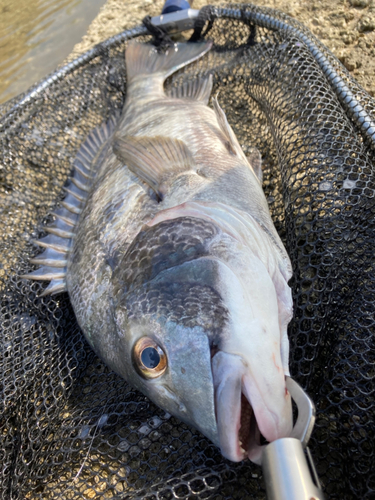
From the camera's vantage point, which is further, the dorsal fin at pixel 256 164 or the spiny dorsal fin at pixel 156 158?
the dorsal fin at pixel 256 164

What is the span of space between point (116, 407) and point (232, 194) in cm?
155

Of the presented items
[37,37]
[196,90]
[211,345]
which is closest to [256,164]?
[196,90]

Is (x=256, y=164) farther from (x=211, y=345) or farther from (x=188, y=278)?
(x=211, y=345)

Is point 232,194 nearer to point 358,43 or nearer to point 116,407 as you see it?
point 116,407

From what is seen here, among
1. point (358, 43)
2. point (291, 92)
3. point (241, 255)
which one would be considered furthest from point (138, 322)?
point (358, 43)

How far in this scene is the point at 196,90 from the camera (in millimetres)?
3363

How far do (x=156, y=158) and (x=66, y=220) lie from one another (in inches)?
38.3

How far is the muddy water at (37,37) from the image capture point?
608 cm

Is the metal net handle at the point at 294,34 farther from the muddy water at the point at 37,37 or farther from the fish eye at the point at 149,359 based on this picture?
the muddy water at the point at 37,37

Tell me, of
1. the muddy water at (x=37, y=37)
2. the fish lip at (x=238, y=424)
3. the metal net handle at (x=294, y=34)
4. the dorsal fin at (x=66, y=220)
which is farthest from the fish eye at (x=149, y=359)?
the muddy water at (x=37, y=37)

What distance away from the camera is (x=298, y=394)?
1.31 metres

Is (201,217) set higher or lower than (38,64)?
lower

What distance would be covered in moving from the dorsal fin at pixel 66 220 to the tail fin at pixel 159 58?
0.78m

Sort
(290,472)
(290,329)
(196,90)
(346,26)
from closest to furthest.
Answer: (290,472), (290,329), (196,90), (346,26)
